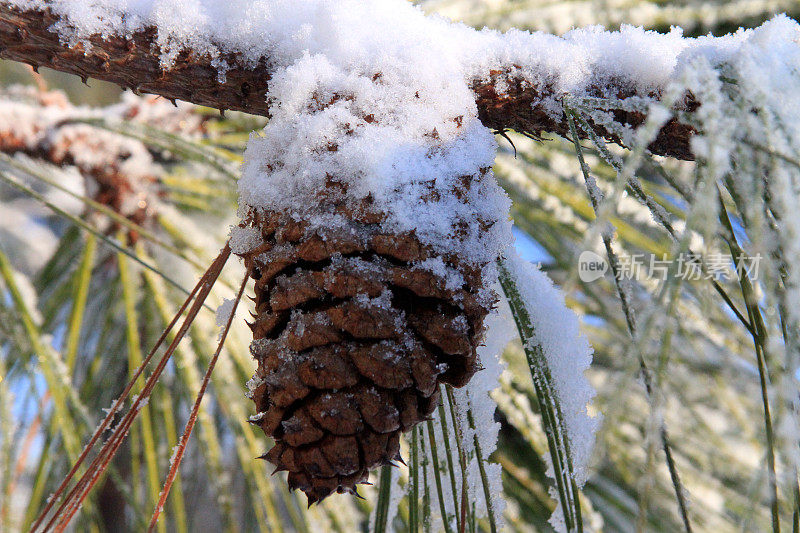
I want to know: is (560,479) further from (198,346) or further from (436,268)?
(198,346)

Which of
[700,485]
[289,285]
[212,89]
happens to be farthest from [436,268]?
[700,485]

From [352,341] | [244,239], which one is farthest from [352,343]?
[244,239]

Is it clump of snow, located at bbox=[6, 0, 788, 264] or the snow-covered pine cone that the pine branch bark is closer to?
clump of snow, located at bbox=[6, 0, 788, 264]

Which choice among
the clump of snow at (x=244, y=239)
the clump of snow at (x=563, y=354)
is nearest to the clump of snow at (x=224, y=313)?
the clump of snow at (x=244, y=239)

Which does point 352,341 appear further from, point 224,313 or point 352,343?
point 224,313

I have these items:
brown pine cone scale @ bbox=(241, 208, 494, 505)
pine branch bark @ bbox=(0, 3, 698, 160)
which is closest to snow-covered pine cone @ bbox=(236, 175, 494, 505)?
brown pine cone scale @ bbox=(241, 208, 494, 505)

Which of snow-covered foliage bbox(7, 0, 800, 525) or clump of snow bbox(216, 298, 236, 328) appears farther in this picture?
clump of snow bbox(216, 298, 236, 328)

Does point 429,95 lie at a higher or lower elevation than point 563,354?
higher
